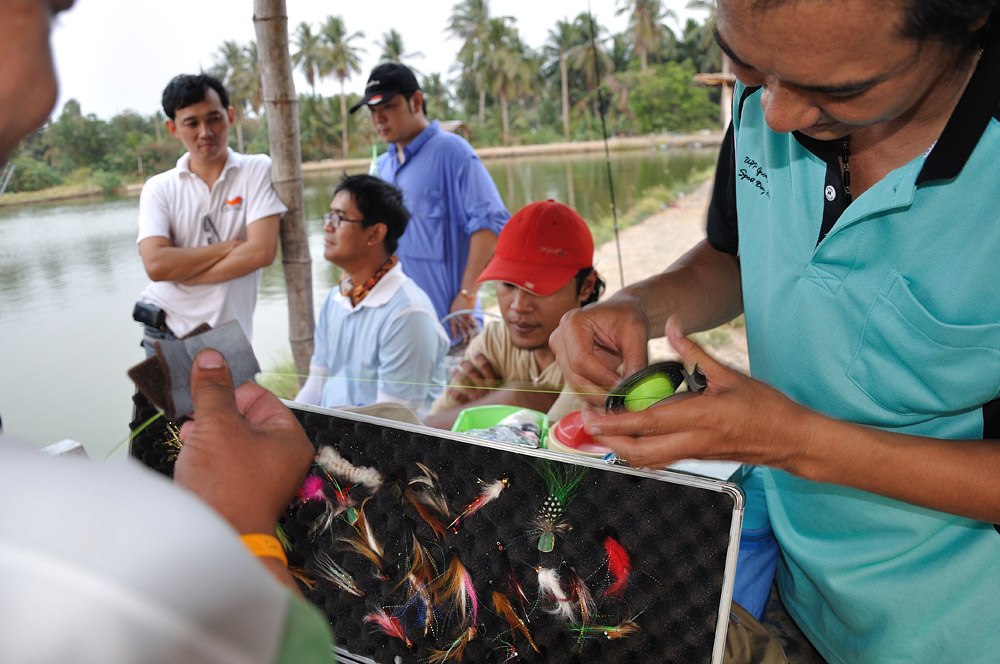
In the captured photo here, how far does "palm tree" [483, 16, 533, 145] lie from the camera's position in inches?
666

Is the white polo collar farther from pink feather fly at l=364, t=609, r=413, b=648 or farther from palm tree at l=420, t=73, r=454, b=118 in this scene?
palm tree at l=420, t=73, r=454, b=118

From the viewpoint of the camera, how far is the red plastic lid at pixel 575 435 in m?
1.59

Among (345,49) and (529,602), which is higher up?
(345,49)

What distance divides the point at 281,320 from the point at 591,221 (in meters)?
10.3

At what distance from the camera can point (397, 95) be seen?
3.91m

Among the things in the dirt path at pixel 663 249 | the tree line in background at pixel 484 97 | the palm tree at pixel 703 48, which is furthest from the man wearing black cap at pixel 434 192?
the palm tree at pixel 703 48

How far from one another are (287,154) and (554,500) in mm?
2816

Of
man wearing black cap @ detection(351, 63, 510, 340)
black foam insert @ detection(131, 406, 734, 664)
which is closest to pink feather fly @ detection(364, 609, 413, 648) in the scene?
black foam insert @ detection(131, 406, 734, 664)

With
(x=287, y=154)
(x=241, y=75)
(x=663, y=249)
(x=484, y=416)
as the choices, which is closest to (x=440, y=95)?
(x=663, y=249)

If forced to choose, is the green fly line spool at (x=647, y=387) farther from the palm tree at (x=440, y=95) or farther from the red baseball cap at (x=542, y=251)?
the palm tree at (x=440, y=95)

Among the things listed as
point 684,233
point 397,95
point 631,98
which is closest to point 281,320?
point 397,95

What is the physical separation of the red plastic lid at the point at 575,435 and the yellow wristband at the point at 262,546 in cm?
92

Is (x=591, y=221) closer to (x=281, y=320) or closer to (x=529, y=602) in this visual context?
(x=281, y=320)

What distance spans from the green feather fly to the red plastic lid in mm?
279
